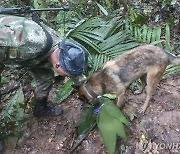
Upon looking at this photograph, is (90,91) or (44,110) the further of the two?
(44,110)

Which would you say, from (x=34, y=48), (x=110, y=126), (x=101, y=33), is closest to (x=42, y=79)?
(x=34, y=48)

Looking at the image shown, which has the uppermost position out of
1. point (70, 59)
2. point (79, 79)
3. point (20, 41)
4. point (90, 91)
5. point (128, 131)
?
point (20, 41)

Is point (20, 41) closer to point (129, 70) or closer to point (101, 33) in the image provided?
point (129, 70)

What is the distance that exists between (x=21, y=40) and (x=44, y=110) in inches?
64.7

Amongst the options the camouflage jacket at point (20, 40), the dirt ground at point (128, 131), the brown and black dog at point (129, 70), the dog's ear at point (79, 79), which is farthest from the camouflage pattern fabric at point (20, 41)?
the dirt ground at point (128, 131)

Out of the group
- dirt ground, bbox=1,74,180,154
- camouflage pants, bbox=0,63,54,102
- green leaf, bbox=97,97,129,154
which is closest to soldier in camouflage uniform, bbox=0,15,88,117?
camouflage pants, bbox=0,63,54,102

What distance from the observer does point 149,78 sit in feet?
16.2

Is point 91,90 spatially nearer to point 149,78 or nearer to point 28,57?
point 149,78

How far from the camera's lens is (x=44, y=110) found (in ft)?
16.4

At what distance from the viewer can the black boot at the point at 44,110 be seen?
486cm

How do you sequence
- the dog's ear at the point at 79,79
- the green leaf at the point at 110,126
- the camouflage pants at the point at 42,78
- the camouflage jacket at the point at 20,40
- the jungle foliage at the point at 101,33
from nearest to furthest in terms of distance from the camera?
the camouflage jacket at the point at 20,40 → the green leaf at the point at 110,126 → the dog's ear at the point at 79,79 → the camouflage pants at the point at 42,78 → the jungle foliage at the point at 101,33

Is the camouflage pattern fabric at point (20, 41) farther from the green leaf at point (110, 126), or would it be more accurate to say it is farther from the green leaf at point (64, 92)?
the green leaf at point (64, 92)

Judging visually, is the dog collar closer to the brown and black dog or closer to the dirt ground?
the brown and black dog

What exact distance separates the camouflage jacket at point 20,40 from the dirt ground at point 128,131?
148 centimetres
